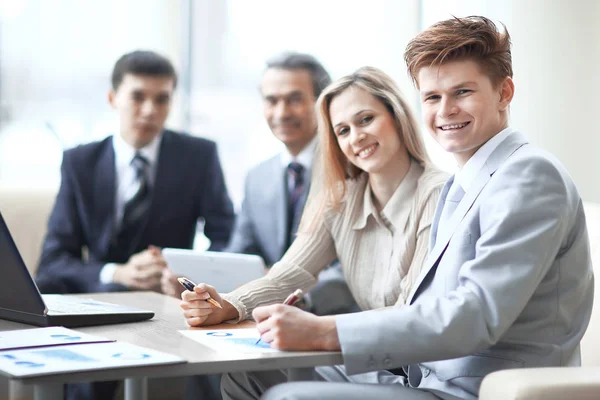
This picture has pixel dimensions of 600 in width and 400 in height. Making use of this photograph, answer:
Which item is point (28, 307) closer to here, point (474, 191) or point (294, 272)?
point (294, 272)

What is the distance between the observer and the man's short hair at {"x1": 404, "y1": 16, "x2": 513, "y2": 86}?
67.3 inches

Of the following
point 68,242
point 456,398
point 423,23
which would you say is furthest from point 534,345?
point 423,23

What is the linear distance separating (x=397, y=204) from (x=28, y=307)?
1.04 meters

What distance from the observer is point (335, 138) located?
96.3 inches

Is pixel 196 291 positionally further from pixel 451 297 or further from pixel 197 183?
pixel 197 183

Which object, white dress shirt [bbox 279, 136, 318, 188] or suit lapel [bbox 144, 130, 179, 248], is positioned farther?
suit lapel [bbox 144, 130, 179, 248]

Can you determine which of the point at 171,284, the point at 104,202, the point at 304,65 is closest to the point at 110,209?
the point at 104,202

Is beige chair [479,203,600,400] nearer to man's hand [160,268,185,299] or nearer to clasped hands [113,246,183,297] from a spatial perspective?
man's hand [160,268,185,299]

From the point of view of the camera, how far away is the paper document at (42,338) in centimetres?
150

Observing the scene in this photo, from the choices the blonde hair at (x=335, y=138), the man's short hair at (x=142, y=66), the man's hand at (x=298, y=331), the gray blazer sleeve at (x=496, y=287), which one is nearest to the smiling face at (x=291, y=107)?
the man's short hair at (x=142, y=66)

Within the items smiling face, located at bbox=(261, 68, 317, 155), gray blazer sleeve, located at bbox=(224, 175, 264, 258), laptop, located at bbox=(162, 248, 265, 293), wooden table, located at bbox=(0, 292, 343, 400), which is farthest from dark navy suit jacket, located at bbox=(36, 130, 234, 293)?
wooden table, located at bbox=(0, 292, 343, 400)

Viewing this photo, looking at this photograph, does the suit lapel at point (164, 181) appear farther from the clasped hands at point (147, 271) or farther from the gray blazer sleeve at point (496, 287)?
the gray blazer sleeve at point (496, 287)

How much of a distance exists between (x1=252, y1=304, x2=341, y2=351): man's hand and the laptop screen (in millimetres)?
575

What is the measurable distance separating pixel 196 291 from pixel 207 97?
3365 mm
